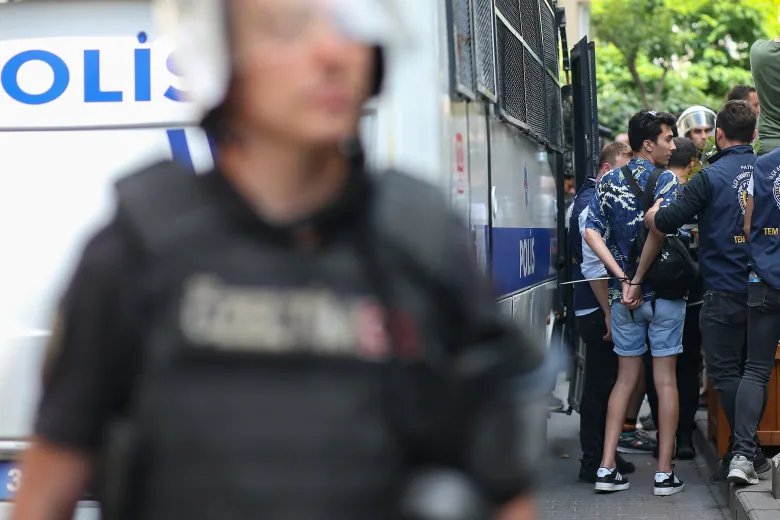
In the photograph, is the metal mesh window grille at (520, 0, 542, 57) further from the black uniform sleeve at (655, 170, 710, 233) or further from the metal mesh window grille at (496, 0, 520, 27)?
the black uniform sleeve at (655, 170, 710, 233)

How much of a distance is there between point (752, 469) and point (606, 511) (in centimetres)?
80

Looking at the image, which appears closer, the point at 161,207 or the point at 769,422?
the point at 161,207

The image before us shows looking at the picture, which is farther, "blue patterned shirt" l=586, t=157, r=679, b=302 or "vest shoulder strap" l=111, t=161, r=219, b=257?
"blue patterned shirt" l=586, t=157, r=679, b=302

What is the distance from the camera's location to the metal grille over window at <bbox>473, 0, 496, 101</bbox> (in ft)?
18.6

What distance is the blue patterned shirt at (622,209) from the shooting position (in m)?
7.91

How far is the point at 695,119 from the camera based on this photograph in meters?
12.3

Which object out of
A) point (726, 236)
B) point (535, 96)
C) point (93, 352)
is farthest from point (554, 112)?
point (93, 352)

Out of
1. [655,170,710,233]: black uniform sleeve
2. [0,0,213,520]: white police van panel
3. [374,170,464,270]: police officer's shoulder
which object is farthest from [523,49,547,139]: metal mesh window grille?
[374,170,464,270]: police officer's shoulder

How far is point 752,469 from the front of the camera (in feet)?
25.0

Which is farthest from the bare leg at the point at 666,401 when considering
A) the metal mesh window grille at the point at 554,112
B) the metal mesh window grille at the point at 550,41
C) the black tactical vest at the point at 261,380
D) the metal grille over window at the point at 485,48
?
the black tactical vest at the point at 261,380

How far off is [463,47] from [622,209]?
10.0 feet

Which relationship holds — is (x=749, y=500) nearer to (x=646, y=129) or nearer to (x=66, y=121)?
(x=646, y=129)

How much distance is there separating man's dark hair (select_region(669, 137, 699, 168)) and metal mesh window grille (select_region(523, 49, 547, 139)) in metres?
0.81

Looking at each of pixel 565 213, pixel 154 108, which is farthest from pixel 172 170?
pixel 565 213
